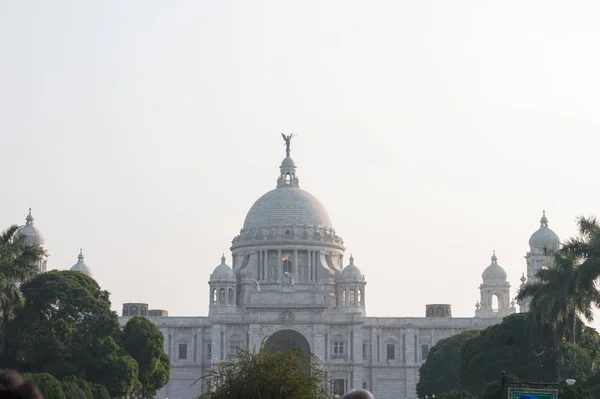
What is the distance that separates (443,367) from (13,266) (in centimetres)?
5294

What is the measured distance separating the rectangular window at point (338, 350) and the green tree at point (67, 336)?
177ft

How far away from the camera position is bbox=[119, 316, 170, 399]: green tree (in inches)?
3652

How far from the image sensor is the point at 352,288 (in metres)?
151

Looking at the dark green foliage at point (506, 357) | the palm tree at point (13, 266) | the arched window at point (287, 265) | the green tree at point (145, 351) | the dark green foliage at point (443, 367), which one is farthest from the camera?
the arched window at point (287, 265)

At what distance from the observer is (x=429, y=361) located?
117m

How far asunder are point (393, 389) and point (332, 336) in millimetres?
10298

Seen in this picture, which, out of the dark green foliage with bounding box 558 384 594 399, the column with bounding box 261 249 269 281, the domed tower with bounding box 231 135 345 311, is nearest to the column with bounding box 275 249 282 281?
the domed tower with bounding box 231 135 345 311

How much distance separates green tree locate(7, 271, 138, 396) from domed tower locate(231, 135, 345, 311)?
6177 cm

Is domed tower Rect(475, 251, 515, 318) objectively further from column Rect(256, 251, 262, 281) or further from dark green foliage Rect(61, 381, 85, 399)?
dark green foliage Rect(61, 381, 85, 399)

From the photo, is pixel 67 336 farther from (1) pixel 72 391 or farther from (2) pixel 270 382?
(2) pixel 270 382

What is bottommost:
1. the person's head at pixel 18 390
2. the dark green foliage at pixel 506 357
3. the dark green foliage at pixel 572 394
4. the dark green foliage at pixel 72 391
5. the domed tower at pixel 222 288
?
the person's head at pixel 18 390

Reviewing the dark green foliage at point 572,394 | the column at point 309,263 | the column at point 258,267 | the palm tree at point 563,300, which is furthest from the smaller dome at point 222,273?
the dark green foliage at point 572,394

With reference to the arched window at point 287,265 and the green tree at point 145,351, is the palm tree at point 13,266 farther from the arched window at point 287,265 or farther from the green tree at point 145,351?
the arched window at point 287,265

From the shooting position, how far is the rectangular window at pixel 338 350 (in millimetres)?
138375
